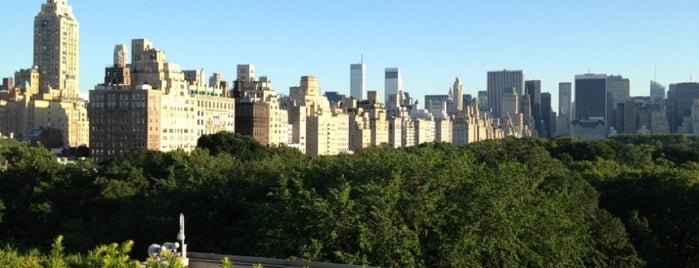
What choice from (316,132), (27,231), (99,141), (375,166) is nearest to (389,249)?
(375,166)

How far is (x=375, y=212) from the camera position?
86.7 feet

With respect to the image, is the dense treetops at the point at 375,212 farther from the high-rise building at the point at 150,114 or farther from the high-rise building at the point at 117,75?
the high-rise building at the point at 117,75

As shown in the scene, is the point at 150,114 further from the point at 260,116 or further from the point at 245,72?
the point at 245,72

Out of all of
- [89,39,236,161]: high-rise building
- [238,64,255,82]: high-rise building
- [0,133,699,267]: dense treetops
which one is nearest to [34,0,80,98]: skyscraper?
[238,64,255,82]: high-rise building

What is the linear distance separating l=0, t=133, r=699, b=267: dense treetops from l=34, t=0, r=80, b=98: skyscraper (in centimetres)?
12601

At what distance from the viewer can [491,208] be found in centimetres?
2814

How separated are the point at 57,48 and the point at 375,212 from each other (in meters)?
158

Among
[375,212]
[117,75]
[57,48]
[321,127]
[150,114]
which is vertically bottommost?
[375,212]

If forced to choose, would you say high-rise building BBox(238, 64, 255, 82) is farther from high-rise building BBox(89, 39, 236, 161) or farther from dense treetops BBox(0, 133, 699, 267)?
dense treetops BBox(0, 133, 699, 267)

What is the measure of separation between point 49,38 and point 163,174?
130 meters

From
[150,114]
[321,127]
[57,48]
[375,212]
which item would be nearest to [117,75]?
[150,114]

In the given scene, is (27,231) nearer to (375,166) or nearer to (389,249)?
(375,166)

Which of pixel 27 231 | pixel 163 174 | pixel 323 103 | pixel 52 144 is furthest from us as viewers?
pixel 323 103

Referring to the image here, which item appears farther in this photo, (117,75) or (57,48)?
(57,48)
